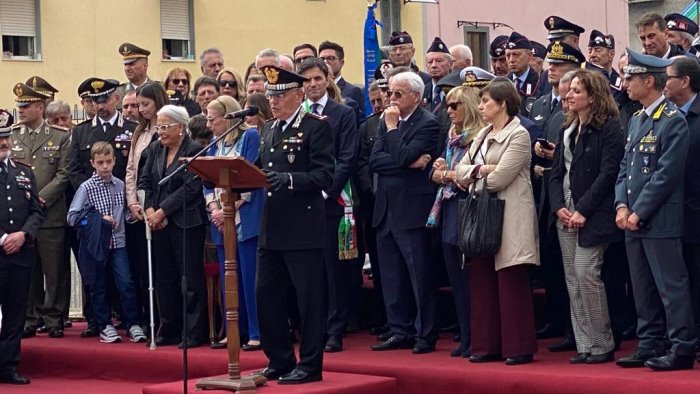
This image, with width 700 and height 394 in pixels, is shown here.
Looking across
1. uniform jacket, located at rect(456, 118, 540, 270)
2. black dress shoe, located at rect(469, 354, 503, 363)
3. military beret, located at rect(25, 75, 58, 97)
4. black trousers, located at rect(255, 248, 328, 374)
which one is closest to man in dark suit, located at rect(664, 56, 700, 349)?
uniform jacket, located at rect(456, 118, 540, 270)

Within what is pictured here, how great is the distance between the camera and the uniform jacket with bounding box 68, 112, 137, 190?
1205 cm

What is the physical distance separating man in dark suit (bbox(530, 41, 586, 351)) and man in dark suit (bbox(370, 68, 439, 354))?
781mm

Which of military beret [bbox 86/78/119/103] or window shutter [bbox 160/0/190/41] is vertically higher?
window shutter [bbox 160/0/190/41]

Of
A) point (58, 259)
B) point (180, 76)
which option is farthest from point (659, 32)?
point (58, 259)

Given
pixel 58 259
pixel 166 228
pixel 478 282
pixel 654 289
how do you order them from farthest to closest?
pixel 58 259 < pixel 166 228 < pixel 478 282 < pixel 654 289

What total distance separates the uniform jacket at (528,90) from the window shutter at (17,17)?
16624 millimetres

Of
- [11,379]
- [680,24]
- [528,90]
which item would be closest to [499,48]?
[528,90]

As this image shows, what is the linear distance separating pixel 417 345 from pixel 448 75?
2094 mm

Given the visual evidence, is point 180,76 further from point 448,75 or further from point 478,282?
point 478,282

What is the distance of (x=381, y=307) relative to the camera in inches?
459

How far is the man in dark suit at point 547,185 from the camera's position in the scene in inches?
390

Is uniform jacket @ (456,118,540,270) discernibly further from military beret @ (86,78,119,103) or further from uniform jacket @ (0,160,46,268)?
military beret @ (86,78,119,103)

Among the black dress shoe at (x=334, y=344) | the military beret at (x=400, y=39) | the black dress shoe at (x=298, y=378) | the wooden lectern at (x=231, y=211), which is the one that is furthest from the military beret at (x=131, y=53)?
the black dress shoe at (x=298, y=378)

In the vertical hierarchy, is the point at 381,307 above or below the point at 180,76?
below
